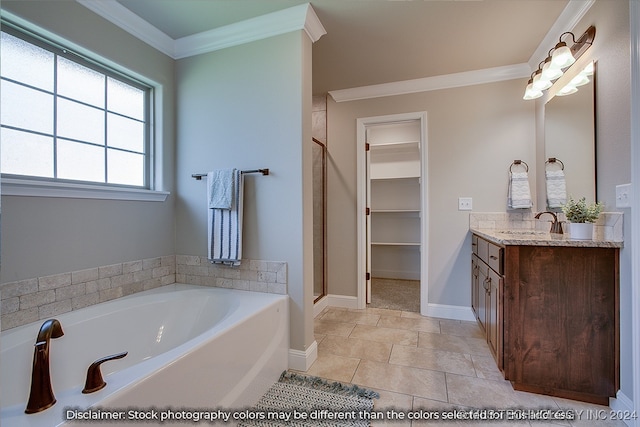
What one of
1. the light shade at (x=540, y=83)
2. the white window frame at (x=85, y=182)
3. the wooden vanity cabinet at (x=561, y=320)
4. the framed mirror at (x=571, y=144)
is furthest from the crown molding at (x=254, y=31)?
the wooden vanity cabinet at (x=561, y=320)

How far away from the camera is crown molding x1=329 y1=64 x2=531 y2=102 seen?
8.54 feet

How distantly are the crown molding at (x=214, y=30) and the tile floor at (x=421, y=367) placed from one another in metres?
2.34

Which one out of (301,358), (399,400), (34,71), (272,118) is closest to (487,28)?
(272,118)

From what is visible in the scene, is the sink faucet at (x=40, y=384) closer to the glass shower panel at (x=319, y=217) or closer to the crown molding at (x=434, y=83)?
the glass shower panel at (x=319, y=217)

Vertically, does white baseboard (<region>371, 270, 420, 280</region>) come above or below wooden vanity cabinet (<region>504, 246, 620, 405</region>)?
below

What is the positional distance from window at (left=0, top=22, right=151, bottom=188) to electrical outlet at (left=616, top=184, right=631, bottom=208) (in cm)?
300

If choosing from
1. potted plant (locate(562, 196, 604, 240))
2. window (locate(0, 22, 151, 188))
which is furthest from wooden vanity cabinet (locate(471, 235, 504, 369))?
window (locate(0, 22, 151, 188))

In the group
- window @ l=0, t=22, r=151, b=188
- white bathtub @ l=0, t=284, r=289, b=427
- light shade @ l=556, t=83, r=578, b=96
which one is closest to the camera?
white bathtub @ l=0, t=284, r=289, b=427

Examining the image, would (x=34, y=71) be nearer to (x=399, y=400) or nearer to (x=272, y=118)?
(x=272, y=118)

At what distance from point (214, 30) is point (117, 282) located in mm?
1906

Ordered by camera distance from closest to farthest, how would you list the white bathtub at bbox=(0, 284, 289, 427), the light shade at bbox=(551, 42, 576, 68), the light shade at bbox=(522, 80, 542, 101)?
the white bathtub at bbox=(0, 284, 289, 427)
the light shade at bbox=(551, 42, 576, 68)
the light shade at bbox=(522, 80, 542, 101)

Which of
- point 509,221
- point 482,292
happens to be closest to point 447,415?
point 482,292

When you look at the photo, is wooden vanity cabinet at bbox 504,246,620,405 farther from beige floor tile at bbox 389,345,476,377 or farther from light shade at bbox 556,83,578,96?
light shade at bbox 556,83,578,96

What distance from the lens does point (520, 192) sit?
2.52 m
